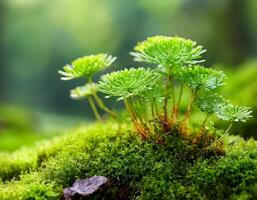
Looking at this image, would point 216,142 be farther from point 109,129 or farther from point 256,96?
point 256,96

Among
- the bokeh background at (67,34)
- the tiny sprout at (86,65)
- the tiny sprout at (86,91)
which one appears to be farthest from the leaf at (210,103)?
the bokeh background at (67,34)

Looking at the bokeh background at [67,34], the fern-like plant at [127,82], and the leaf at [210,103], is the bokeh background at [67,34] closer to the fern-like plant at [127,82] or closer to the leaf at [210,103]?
the leaf at [210,103]

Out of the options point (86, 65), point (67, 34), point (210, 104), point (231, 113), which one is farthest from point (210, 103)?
point (67, 34)

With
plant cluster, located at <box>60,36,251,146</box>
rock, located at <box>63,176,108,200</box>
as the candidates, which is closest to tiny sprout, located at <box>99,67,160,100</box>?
plant cluster, located at <box>60,36,251,146</box>

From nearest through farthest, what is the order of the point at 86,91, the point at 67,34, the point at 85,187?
the point at 85,187
the point at 86,91
the point at 67,34

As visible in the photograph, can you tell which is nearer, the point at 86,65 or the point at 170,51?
the point at 170,51

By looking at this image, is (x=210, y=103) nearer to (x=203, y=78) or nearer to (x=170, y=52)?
(x=203, y=78)

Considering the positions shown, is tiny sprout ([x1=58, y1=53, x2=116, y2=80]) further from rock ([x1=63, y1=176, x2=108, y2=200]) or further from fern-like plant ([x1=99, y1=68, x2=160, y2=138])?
rock ([x1=63, y1=176, x2=108, y2=200])
